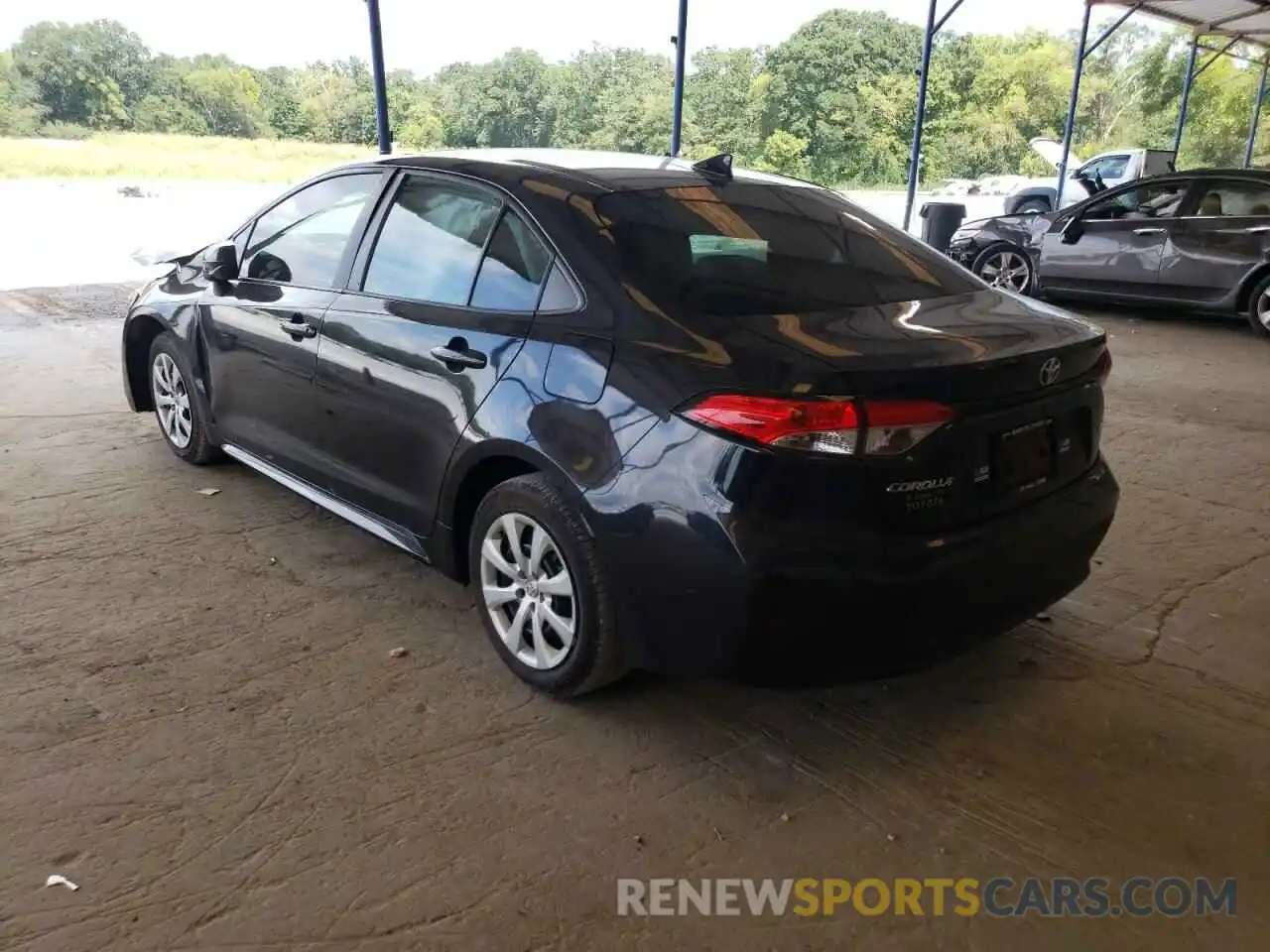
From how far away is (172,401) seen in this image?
4789mm

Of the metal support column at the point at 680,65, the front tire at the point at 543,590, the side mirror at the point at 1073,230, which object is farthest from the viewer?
the metal support column at the point at 680,65

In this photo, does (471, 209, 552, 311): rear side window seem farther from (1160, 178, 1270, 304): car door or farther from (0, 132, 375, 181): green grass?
(0, 132, 375, 181): green grass

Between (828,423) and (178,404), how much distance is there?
369 centimetres

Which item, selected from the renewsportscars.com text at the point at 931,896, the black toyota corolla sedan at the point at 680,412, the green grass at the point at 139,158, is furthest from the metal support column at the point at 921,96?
the green grass at the point at 139,158

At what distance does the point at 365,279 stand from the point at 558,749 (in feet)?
5.80

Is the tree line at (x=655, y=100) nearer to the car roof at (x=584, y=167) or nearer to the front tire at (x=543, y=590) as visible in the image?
the car roof at (x=584, y=167)

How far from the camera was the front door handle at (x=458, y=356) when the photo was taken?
284cm

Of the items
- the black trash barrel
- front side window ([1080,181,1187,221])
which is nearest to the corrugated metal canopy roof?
the black trash barrel

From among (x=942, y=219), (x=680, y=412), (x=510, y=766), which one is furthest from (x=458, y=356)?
(x=942, y=219)

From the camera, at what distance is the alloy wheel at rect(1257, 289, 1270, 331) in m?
Answer: 8.94

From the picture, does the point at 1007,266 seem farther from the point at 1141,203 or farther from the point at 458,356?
the point at 458,356

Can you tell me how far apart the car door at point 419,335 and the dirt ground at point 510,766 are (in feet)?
1.73

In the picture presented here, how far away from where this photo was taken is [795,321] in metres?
2.52

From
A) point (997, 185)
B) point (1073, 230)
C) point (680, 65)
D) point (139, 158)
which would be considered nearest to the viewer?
point (1073, 230)
